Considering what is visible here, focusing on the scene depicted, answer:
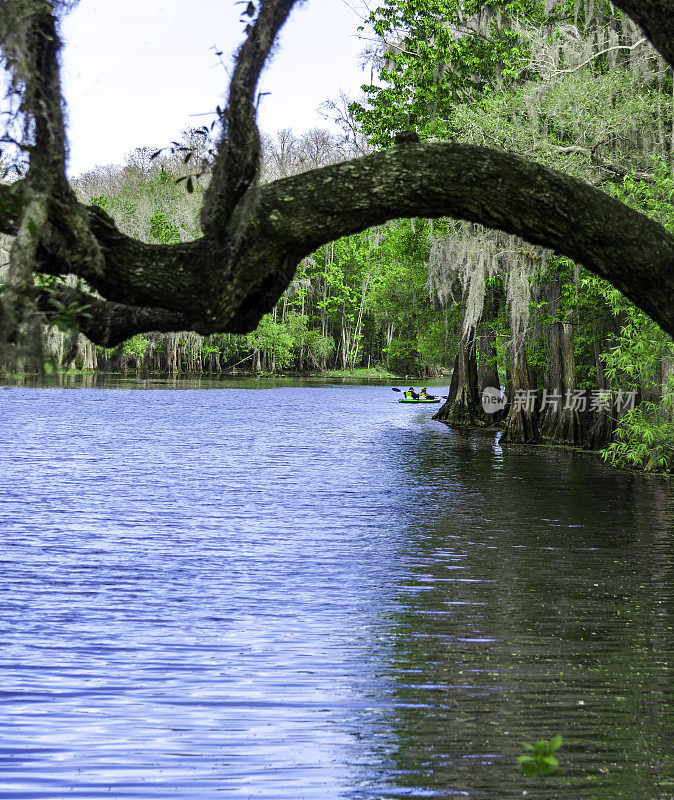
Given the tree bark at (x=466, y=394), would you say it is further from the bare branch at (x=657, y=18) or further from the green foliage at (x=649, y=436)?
the bare branch at (x=657, y=18)

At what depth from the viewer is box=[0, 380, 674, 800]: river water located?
5949mm

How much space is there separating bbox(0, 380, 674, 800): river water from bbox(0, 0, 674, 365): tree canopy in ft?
9.74

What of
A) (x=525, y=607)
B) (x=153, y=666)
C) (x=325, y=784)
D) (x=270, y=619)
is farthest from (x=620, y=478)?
(x=325, y=784)

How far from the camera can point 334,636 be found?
8.83m

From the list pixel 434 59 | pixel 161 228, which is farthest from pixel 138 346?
pixel 434 59

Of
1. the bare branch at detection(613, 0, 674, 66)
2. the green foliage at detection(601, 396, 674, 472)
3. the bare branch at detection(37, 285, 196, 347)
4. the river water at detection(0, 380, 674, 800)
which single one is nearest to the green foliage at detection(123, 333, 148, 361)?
the river water at detection(0, 380, 674, 800)

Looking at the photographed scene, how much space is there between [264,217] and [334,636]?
5.77 meters

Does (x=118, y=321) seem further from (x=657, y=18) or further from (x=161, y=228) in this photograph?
(x=161, y=228)

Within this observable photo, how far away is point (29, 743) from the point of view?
20.6ft

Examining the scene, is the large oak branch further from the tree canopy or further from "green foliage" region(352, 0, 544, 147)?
"green foliage" region(352, 0, 544, 147)

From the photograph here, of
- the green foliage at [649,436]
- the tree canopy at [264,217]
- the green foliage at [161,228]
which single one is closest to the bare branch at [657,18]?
the tree canopy at [264,217]

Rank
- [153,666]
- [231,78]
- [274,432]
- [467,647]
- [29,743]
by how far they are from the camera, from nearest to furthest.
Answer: [231,78]
[29,743]
[153,666]
[467,647]
[274,432]

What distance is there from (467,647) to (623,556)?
4.63 metres

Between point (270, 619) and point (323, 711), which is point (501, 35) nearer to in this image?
point (270, 619)
